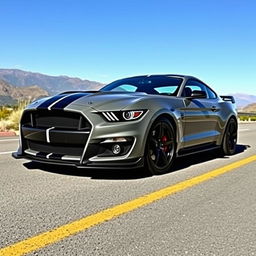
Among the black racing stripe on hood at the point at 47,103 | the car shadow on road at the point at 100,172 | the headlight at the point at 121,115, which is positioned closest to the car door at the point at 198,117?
the car shadow on road at the point at 100,172

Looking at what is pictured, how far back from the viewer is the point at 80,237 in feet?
8.59

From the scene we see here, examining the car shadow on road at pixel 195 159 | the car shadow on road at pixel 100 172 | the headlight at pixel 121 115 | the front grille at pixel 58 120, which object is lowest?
the car shadow on road at pixel 195 159

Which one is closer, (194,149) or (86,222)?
(86,222)

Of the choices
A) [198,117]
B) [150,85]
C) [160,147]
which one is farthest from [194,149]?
[150,85]

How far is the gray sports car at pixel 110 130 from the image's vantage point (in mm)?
4215

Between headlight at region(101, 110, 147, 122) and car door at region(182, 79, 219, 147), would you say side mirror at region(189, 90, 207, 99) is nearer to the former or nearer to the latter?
car door at region(182, 79, 219, 147)

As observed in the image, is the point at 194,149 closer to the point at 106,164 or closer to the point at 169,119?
the point at 169,119

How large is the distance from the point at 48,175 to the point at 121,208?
160 centimetres

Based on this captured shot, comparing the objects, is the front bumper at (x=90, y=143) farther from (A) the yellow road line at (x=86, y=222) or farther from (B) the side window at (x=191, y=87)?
(B) the side window at (x=191, y=87)

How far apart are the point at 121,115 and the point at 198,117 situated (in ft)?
5.98

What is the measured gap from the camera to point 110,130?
166 inches

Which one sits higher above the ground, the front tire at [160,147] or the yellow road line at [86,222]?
the front tire at [160,147]

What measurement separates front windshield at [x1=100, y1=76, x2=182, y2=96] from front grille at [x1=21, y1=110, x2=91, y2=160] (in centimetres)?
158

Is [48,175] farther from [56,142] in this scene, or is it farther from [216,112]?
[216,112]
